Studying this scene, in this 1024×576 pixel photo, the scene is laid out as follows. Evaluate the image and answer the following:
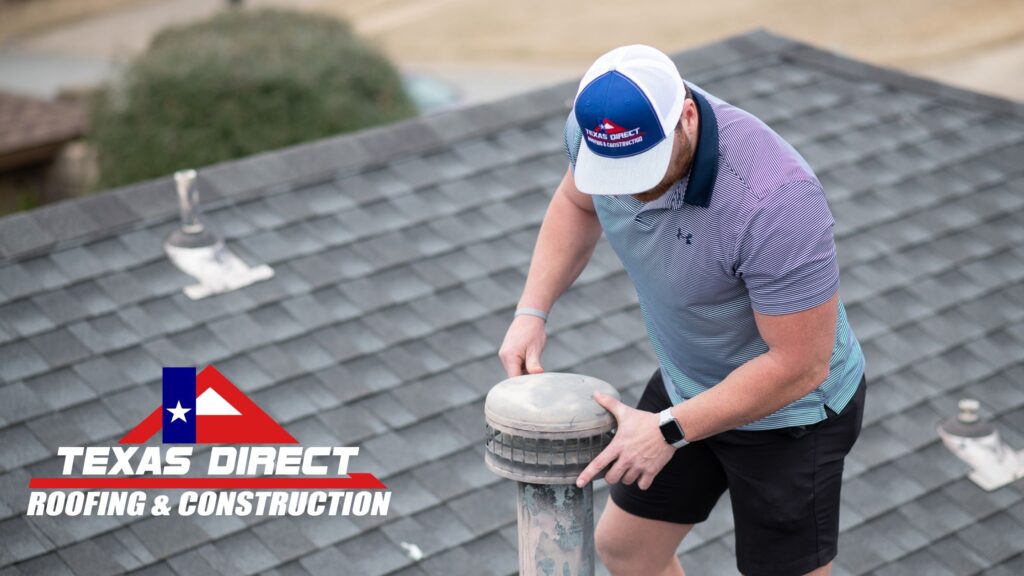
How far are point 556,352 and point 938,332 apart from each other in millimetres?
1551

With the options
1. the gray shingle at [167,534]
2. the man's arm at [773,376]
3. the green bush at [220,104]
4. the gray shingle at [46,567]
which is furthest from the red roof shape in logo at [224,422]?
the green bush at [220,104]

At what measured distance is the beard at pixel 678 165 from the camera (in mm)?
2553

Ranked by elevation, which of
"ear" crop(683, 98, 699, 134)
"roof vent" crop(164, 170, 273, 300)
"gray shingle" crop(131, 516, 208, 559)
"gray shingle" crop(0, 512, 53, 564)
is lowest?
"gray shingle" crop(131, 516, 208, 559)

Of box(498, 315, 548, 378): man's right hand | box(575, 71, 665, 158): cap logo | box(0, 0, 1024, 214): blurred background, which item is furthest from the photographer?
box(0, 0, 1024, 214): blurred background

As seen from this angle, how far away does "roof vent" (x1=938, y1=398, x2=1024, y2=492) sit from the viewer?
13.4 ft

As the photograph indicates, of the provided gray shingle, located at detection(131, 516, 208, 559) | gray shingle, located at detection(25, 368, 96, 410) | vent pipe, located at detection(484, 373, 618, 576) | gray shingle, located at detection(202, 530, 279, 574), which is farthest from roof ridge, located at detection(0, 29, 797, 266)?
vent pipe, located at detection(484, 373, 618, 576)

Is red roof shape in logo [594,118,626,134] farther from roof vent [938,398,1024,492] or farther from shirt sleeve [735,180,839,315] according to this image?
roof vent [938,398,1024,492]

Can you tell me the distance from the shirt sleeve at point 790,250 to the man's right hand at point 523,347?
2.26 feet

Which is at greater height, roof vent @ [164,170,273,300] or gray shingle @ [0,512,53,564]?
roof vent @ [164,170,273,300]

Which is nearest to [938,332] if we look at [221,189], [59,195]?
[221,189]

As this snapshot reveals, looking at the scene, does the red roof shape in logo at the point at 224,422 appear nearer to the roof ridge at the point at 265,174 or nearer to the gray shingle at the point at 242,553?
the gray shingle at the point at 242,553

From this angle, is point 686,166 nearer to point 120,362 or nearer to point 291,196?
point 120,362

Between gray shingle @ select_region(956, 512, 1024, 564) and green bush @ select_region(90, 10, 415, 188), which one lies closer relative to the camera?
gray shingle @ select_region(956, 512, 1024, 564)

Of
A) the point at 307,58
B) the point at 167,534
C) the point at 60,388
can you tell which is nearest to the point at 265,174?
the point at 60,388
